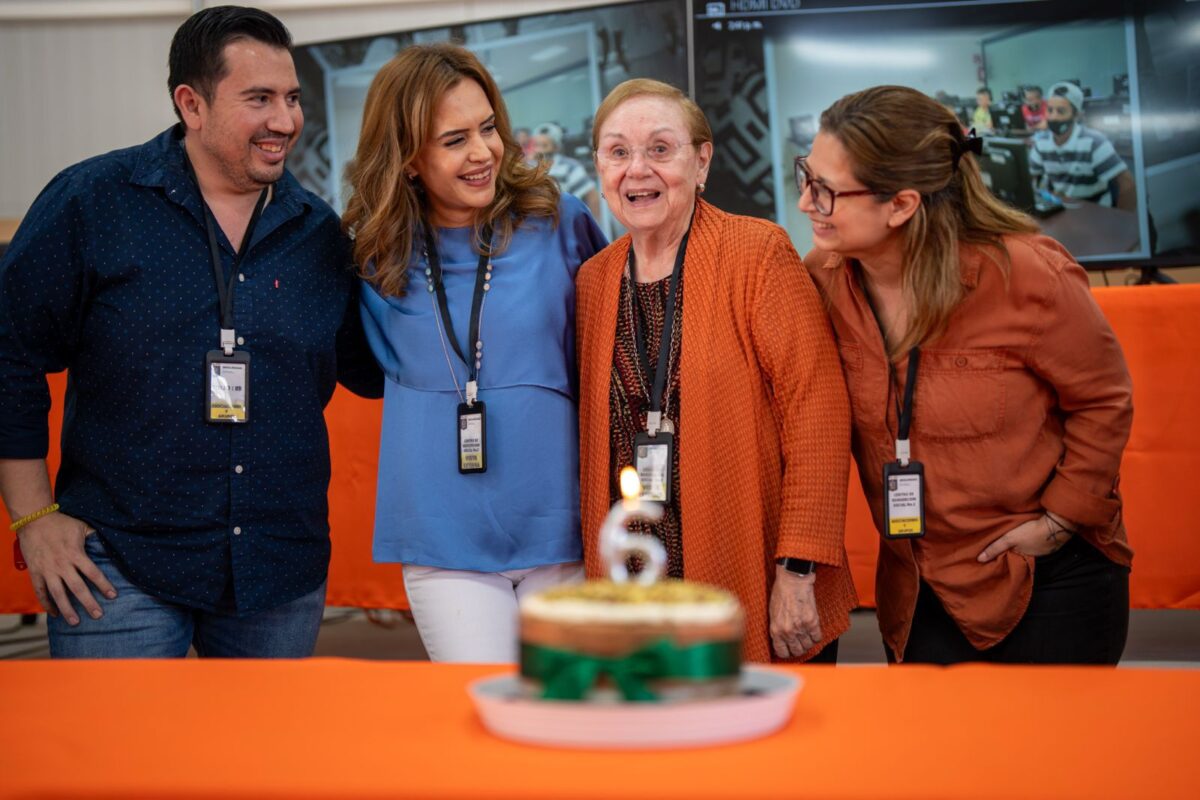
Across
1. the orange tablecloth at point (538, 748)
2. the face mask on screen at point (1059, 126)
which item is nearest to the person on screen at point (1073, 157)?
the face mask on screen at point (1059, 126)

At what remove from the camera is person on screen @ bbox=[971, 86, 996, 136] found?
4980 millimetres

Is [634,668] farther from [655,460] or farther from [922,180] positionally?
[922,180]

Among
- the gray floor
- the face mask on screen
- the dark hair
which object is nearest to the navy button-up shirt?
the dark hair

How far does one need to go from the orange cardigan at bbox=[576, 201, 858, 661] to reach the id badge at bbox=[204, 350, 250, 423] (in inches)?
25.1

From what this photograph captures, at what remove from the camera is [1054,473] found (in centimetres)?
227

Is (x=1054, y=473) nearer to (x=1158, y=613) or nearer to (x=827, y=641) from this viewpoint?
(x=827, y=641)

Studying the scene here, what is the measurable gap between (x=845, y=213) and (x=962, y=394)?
0.38 meters

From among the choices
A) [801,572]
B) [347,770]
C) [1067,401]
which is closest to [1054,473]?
[1067,401]

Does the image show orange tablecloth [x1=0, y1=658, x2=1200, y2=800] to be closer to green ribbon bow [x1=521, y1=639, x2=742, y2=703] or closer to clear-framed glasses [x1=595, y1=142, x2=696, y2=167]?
green ribbon bow [x1=521, y1=639, x2=742, y2=703]

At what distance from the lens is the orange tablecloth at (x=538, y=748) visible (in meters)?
1.12

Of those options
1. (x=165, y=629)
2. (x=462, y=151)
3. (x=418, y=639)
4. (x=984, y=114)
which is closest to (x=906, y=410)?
(x=462, y=151)

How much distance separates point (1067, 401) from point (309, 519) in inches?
55.7

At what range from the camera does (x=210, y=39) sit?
2.38 meters

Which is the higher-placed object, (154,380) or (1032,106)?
(1032,106)
